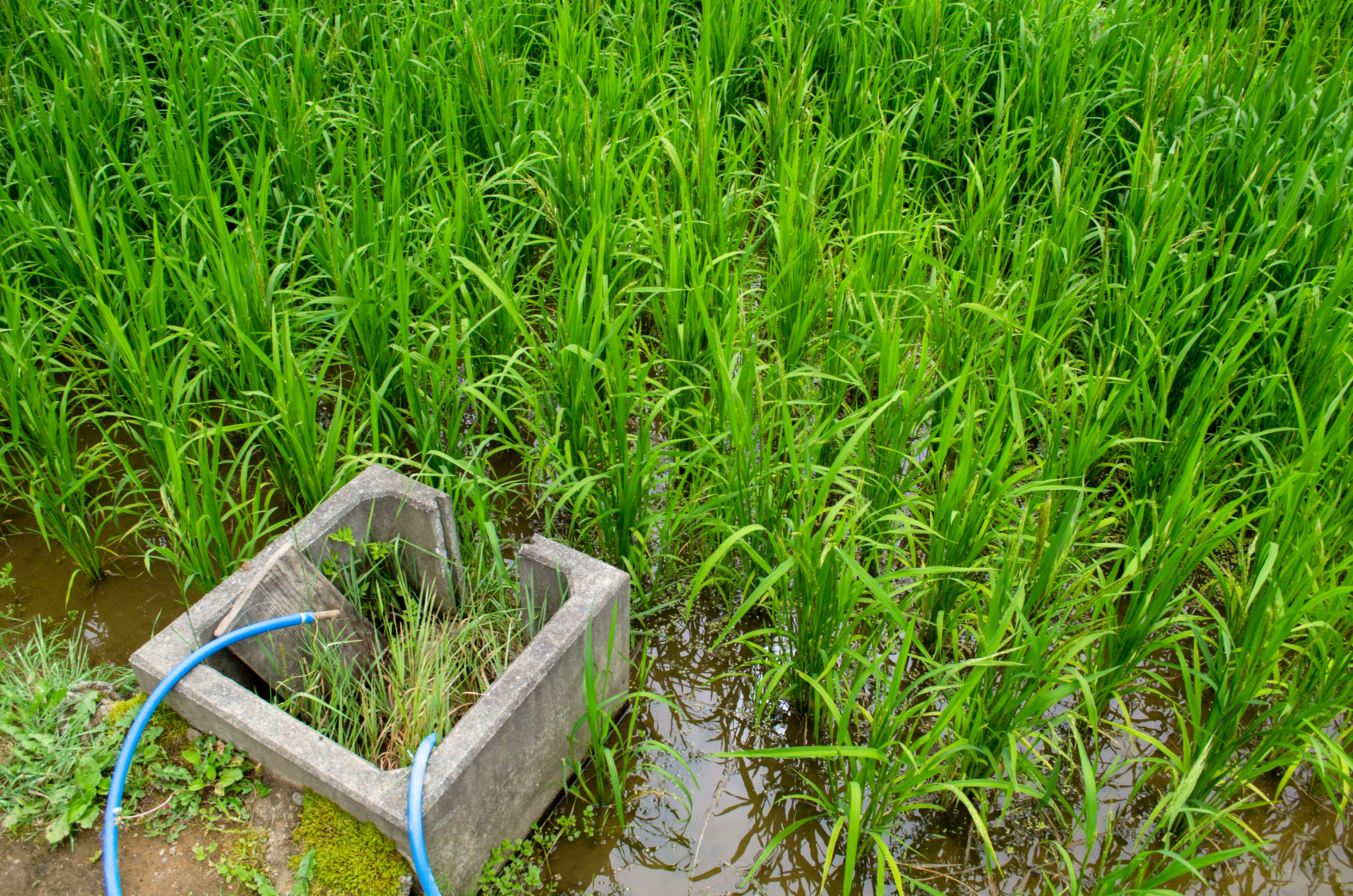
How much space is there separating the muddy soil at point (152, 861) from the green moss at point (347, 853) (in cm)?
5

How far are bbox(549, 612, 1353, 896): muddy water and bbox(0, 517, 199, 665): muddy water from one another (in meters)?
1.19

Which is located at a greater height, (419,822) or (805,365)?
(805,365)

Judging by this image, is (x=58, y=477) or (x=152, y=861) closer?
(x=152, y=861)

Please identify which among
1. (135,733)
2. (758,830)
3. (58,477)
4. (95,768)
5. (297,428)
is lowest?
(758,830)

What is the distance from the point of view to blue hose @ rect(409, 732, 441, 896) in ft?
5.03

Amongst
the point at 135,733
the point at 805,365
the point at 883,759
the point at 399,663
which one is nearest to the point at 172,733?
the point at 135,733

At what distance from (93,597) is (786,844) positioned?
6.09 ft

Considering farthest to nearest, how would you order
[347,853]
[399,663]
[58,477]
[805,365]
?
1. [805,365]
2. [58,477]
3. [399,663]
4. [347,853]

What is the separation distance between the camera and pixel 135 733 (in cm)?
175

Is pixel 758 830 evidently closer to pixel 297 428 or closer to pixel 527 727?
pixel 527 727

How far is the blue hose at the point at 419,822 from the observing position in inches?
60.3

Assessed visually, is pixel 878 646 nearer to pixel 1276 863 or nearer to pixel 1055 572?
pixel 1055 572

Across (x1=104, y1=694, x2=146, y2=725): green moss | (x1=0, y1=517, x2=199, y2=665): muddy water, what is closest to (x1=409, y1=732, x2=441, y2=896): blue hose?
(x1=104, y1=694, x2=146, y2=725): green moss

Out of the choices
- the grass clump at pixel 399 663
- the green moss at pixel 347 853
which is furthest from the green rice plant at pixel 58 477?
the green moss at pixel 347 853
